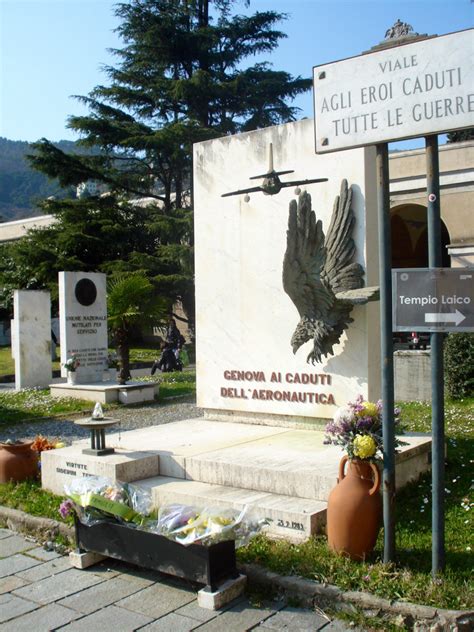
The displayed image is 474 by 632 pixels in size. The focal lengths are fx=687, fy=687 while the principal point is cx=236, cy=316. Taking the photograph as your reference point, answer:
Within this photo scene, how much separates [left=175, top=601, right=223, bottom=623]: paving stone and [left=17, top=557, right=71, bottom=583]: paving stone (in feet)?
4.01

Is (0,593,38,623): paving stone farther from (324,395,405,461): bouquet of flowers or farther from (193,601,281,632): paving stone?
(324,395,405,461): bouquet of flowers

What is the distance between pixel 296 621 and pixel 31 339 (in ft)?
45.0

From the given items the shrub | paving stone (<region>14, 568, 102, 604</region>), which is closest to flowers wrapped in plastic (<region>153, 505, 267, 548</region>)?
paving stone (<region>14, 568, 102, 604</region>)

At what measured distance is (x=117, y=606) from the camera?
4.40m

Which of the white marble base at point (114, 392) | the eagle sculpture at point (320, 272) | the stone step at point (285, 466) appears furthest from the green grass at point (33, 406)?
the eagle sculpture at point (320, 272)

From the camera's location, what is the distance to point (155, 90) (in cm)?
2820

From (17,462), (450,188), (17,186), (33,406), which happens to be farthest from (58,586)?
(17,186)

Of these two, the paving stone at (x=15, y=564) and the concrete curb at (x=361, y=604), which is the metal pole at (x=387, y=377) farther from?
the paving stone at (x=15, y=564)

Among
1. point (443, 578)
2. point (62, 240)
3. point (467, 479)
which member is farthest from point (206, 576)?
point (62, 240)

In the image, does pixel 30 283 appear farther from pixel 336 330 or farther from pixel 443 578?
pixel 443 578

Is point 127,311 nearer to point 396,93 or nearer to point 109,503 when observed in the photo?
point 109,503

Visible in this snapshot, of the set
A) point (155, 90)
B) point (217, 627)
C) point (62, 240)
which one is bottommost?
point (217, 627)

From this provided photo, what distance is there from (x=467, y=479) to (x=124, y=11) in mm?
27311

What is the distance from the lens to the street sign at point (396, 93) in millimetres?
4133
